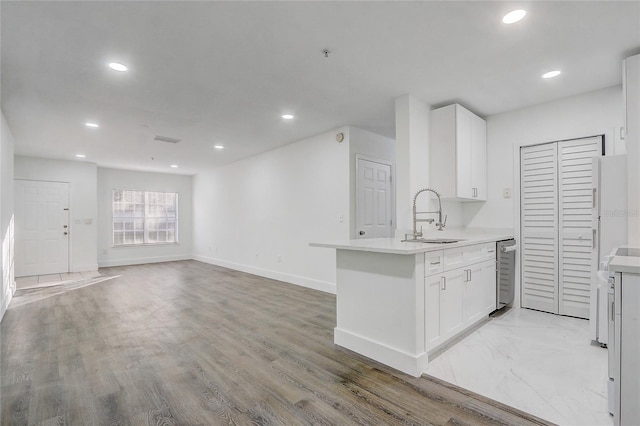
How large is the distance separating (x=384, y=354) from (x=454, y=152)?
230 cm

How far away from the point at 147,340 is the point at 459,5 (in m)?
3.67

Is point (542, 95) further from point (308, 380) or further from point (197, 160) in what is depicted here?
point (197, 160)

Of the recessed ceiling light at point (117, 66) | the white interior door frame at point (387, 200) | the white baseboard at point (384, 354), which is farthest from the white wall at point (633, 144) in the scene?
the recessed ceiling light at point (117, 66)

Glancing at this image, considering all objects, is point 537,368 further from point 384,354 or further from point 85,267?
point 85,267

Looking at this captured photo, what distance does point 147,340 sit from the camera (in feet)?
9.53

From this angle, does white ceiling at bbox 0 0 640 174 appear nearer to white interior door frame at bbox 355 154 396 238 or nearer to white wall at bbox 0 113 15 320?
white wall at bbox 0 113 15 320

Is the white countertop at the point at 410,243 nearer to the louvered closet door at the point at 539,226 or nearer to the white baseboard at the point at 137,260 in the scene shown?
the louvered closet door at the point at 539,226

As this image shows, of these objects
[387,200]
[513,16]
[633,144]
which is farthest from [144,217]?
[633,144]

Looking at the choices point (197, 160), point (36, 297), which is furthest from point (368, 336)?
point (197, 160)

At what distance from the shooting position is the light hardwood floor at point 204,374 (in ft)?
5.90

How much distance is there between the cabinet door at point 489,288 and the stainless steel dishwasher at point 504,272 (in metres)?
0.07

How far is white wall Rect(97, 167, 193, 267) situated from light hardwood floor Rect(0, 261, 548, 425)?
3.99m

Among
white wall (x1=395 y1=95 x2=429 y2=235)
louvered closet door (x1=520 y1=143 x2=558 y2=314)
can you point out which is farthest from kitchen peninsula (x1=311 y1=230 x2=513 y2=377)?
louvered closet door (x1=520 y1=143 x2=558 y2=314)

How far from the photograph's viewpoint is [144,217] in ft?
27.4
